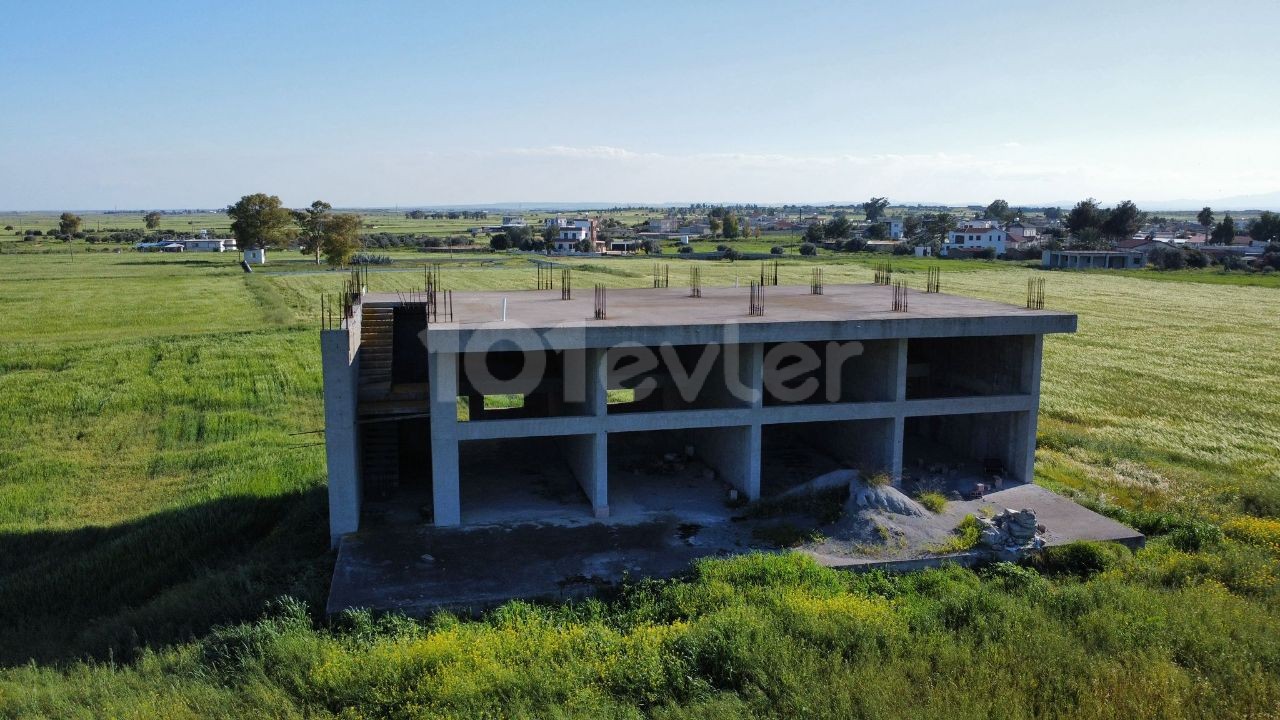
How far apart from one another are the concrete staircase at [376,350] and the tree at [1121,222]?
391ft

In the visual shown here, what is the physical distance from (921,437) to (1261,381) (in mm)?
21339

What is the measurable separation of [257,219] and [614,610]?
315 feet

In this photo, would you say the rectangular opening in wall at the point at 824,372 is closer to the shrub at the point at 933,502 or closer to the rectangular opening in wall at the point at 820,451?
the rectangular opening in wall at the point at 820,451

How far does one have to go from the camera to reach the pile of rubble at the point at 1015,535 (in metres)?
17.2

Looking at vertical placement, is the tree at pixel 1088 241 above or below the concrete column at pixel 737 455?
above

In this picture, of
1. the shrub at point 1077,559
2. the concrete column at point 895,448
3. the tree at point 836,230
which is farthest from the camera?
the tree at point 836,230

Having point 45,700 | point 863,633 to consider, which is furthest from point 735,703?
point 45,700

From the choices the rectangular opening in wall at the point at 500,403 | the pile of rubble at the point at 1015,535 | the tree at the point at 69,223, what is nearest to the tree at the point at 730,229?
the tree at the point at 69,223

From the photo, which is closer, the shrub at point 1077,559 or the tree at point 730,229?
the shrub at point 1077,559

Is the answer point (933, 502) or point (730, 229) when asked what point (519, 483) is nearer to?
point (933, 502)

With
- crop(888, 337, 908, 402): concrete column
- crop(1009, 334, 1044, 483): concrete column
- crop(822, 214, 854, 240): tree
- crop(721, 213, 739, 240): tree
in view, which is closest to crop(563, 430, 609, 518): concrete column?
crop(888, 337, 908, 402): concrete column

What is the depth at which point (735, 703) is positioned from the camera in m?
12.6

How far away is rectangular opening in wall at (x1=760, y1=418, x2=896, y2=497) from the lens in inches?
817

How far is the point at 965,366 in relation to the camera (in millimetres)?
23578
